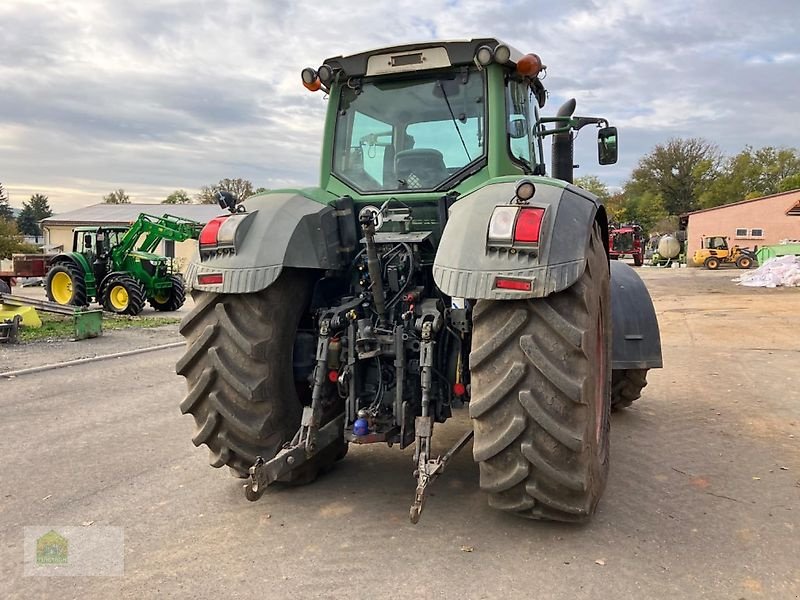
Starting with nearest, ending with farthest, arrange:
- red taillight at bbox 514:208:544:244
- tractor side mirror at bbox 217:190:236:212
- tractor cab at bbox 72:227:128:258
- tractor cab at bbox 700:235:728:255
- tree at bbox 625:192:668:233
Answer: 1. red taillight at bbox 514:208:544:244
2. tractor side mirror at bbox 217:190:236:212
3. tractor cab at bbox 72:227:128:258
4. tractor cab at bbox 700:235:728:255
5. tree at bbox 625:192:668:233

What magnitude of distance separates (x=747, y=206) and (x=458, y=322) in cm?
4395

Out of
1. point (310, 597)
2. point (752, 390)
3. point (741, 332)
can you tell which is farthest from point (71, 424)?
point (741, 332)

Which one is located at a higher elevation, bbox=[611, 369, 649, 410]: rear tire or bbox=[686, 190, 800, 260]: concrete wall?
bbox=[686, 190, 800, 260]: concrete wall

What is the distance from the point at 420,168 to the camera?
14.0ft

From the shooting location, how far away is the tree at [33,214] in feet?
280

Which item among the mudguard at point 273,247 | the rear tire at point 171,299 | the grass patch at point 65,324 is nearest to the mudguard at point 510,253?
the mudguard at point 273,247

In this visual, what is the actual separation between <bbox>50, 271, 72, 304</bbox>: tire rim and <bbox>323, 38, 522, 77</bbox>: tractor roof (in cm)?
1614

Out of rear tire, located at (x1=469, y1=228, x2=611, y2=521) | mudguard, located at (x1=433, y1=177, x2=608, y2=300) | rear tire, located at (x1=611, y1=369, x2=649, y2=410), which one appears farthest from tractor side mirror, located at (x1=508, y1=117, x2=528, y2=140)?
rear tire, located at (x1=611, y1=369, x2=649, y2=410)

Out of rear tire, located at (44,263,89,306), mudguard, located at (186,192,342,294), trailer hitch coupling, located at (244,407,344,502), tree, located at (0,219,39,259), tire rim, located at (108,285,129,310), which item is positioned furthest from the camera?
tree, located at (0,219,39,259)

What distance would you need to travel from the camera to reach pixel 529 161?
15.1 ft

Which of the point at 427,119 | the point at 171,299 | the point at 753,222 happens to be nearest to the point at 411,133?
the point at 427,119

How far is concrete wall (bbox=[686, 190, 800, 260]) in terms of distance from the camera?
39875mm

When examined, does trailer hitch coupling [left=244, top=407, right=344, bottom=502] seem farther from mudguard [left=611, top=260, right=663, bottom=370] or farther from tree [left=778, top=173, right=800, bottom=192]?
tree [left=778, top=173, right=800, bottom=192]

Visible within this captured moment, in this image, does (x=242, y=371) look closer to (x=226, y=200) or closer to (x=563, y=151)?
(x=226, y=200)
